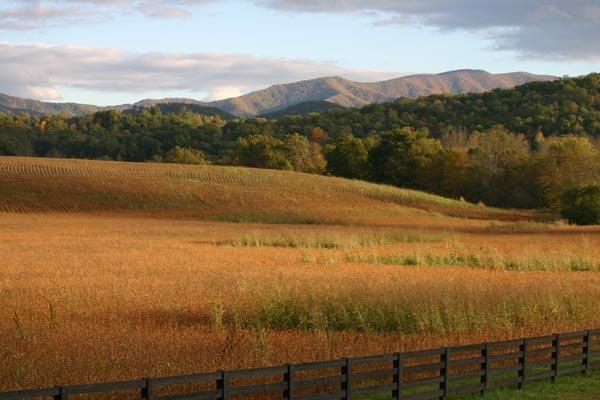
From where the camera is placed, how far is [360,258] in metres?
41.4

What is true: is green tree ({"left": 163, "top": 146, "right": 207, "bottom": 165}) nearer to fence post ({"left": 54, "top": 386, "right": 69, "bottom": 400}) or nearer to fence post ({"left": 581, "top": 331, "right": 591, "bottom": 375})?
fence post ({"left": 581, "top": 331, "right": 591, "bottom": 375})

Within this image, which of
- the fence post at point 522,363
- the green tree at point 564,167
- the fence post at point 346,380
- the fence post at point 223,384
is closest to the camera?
the fence post at point 223,384

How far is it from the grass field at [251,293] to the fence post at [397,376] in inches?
122

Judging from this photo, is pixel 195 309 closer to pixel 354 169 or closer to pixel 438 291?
pixel 438 291

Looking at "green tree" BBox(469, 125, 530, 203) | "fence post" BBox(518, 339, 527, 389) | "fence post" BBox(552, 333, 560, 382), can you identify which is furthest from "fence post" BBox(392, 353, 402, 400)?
"green tree" BBox(469, 125, 530, 203)

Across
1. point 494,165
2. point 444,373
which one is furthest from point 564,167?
point 444,373

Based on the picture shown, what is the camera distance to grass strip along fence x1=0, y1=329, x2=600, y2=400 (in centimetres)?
1143

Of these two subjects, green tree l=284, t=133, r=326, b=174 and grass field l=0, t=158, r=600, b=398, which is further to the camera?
green tree l=284, t=133, r=326, b=174

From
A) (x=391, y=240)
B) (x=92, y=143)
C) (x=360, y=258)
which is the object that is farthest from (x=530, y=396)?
(x=92, y=143)

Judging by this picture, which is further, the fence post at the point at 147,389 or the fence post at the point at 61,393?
the fence post at the point at 147,389

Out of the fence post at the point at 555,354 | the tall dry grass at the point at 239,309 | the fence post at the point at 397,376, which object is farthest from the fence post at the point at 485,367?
the tall dry grass at the point at 239,309

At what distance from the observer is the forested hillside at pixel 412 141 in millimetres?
111562

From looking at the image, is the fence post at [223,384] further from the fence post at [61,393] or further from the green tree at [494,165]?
the green tree at [494,165]

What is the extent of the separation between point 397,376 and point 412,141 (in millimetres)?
104211
